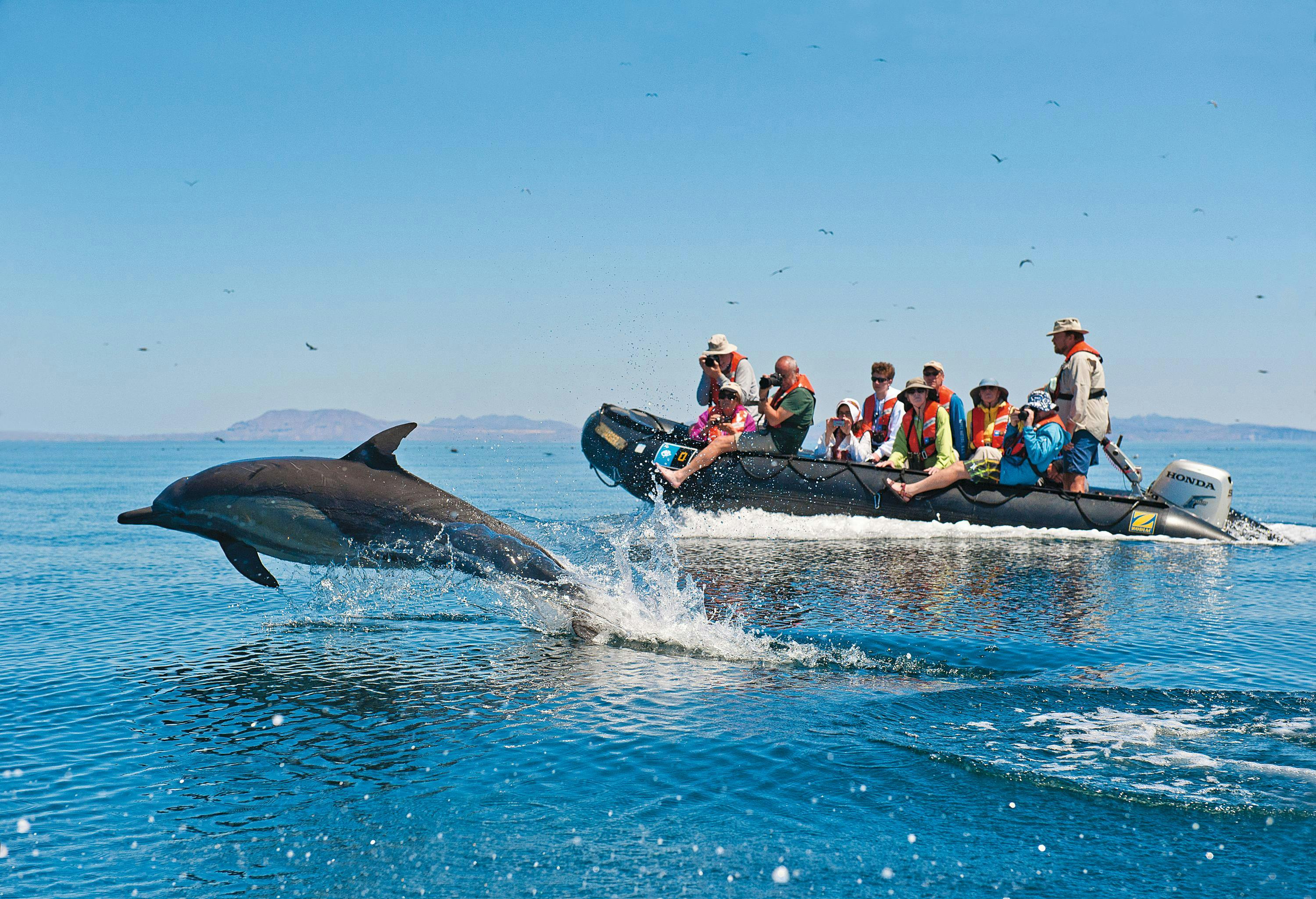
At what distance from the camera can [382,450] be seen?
857 cm

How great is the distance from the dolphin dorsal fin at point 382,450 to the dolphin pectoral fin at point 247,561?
3.83ft

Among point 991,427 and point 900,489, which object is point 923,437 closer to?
point 900,489

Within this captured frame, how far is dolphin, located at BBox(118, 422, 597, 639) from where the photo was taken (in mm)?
8484

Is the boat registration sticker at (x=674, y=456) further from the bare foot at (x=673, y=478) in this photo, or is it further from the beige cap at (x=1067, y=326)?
the beige cap at (x=1067, y=326)

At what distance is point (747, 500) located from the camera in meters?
17.8

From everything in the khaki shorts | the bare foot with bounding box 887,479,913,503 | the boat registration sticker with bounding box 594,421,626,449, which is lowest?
the bare foot with bounding box 887,479,913,503

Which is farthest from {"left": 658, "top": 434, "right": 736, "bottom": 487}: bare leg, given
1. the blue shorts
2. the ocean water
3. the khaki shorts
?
the blue shorts

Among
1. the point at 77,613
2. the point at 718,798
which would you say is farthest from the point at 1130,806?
the point at 77,613

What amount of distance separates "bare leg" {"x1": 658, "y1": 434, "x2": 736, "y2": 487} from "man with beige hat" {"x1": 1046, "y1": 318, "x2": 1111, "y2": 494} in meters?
5.63

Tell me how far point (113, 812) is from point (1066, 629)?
8194mm

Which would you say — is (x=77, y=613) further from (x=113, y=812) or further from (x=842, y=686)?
(x=842, y=686)

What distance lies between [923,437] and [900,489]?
110cm

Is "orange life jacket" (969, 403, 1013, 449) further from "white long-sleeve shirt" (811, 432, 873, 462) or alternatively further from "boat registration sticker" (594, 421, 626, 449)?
"boat registration sticker" (594, 421, 626, 449)

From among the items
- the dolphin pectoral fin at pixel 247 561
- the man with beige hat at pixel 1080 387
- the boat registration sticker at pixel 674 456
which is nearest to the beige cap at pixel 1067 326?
the man with beige hat at pixel 1080 387
